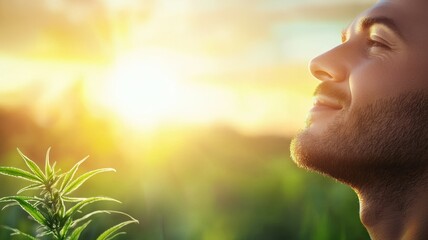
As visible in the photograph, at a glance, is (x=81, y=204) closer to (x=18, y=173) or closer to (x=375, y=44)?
(x=18, y=173)

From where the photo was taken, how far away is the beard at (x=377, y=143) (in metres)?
1.28

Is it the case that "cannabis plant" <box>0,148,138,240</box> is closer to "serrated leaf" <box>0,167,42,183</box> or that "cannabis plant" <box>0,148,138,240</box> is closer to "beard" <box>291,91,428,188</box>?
"serrated leaf" <box>0,167,42,183</box>

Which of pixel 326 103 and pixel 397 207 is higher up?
pixel 326 103

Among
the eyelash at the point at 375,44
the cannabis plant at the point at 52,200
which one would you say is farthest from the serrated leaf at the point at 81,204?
the eyelash at the point at 375,44

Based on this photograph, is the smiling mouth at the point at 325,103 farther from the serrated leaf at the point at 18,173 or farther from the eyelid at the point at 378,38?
the serrated leaf at the point at 18,173

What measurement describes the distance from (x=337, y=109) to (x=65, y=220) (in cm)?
56

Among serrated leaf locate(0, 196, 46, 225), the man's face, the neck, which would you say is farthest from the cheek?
serrated leaf locate(0, 196, 46, 225)

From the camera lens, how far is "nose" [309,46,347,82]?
137cm

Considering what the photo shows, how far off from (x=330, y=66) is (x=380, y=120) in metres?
0.15

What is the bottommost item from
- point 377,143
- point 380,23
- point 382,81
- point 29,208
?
point 29,208

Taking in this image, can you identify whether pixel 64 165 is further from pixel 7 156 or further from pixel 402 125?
pixel 402 125

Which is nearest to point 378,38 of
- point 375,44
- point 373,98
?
point 375,44

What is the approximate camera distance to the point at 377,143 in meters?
1.29

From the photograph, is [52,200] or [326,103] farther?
[326,103]
